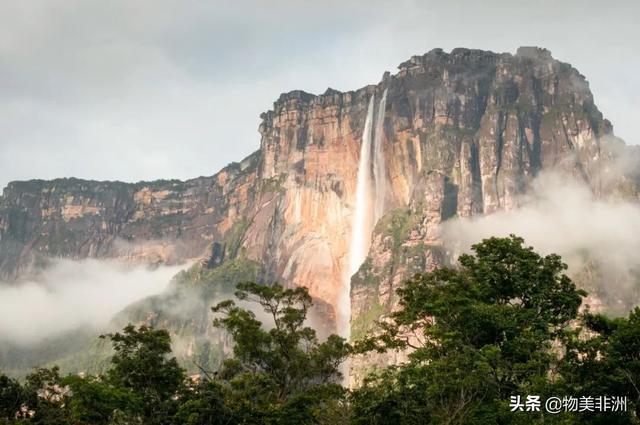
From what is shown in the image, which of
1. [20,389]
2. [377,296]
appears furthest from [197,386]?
[377,296]

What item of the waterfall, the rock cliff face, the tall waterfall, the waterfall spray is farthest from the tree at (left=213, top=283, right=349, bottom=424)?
the waterfall

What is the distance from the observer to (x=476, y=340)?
38.5 metres

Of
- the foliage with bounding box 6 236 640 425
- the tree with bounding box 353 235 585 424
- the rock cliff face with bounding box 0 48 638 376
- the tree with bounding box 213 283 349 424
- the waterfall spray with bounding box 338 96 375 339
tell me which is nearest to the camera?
the foliage with bounding box 6 236 640 425

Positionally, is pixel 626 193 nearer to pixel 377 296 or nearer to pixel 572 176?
pixel 572 176

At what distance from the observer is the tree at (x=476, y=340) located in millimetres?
32938

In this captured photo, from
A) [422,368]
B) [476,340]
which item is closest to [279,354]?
[476,340]

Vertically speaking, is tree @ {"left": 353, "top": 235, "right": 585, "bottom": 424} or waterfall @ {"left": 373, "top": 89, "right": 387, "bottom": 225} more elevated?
waterfall @ {"left": 373, "top": 89, "right": 387, "bottom": 225}

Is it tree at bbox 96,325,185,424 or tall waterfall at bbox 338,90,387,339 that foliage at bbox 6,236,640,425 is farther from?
tall waterfall at bbox 338,90,387,339

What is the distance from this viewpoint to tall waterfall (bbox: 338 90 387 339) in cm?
16775

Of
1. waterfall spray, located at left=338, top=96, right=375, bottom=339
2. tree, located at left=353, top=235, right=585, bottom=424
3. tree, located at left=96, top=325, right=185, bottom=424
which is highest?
waterfall spray, located at left=338, top=96, right=375, bottom=339

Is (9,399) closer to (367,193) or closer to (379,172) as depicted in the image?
(367,193)

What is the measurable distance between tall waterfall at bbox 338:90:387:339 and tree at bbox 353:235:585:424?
123234 mm

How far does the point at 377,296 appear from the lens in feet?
480

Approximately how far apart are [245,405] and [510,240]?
17.0m
